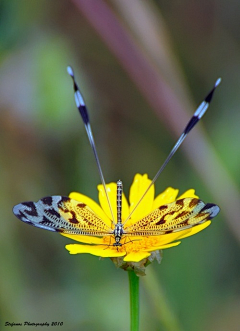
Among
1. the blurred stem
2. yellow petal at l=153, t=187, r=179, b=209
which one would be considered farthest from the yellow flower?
the blurred stem

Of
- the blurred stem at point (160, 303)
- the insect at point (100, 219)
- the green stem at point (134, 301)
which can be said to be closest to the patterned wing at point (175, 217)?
the insect at point (100, 219)

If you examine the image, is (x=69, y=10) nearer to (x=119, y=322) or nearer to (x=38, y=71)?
(x=38, y=71)

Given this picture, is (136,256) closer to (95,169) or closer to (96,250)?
(96,250)

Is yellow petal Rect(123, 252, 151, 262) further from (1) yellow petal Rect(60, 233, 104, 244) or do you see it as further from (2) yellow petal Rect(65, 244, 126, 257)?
(1) yellow petal Rect(60, 233, 104, 244)

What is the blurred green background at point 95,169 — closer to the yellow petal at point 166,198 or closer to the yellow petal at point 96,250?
the yellow petal at point 166,198

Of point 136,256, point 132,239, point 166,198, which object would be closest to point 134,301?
point 136,256

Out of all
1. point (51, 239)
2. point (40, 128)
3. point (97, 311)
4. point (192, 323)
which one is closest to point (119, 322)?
point (97, 311)
